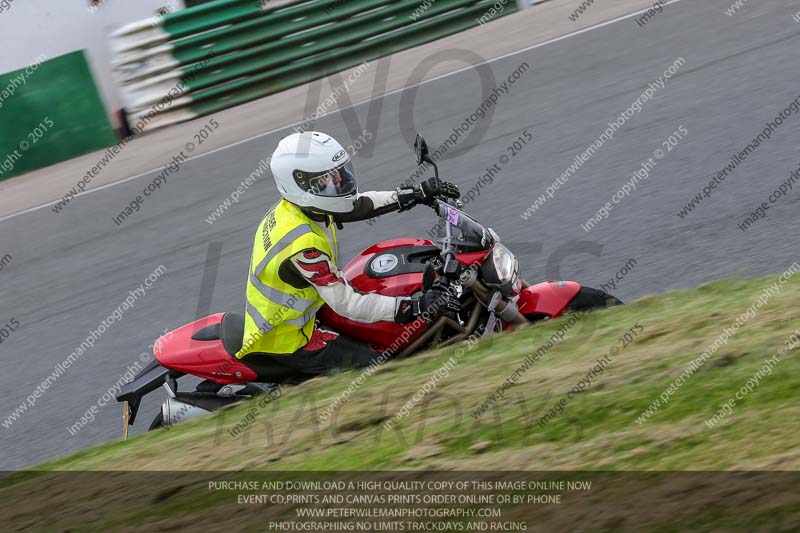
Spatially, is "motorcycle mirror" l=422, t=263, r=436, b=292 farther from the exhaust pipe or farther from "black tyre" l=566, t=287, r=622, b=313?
the exhaust pipe

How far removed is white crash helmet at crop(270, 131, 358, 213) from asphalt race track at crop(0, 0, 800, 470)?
2055mm

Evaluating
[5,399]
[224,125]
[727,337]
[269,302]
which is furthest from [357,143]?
[727,337]

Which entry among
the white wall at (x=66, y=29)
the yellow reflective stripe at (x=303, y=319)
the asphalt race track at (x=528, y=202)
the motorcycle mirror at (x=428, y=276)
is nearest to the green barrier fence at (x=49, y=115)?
the white wall at (x=66, y=29)

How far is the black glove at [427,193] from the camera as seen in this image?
5715 millimetres

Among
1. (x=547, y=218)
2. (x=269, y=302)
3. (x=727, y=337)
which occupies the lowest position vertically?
(x=547, y=218)

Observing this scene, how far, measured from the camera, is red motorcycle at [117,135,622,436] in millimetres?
5574

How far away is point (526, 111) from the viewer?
10586 mm

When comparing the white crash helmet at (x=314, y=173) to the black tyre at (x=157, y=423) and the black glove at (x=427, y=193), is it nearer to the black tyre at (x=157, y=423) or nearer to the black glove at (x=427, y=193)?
the black glove at (x=427, y=193)

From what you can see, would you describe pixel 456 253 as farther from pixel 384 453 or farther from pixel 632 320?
pixel 384 453

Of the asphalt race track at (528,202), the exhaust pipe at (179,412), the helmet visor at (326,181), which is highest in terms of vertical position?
the helmet visor at (326,181)

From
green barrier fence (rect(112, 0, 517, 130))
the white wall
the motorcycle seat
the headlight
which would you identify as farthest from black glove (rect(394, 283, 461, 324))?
the white wall

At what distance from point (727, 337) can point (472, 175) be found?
4.81 m

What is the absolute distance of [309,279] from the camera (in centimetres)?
551

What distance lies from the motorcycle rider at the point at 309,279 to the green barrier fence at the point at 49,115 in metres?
8.78
